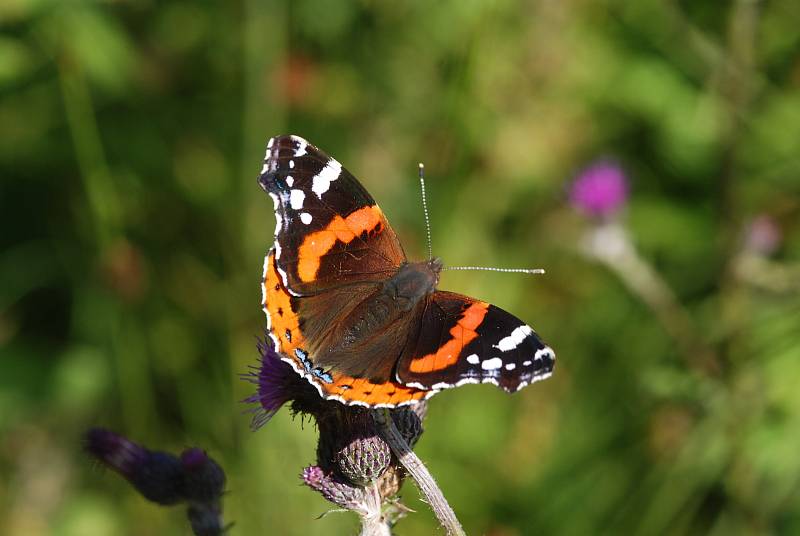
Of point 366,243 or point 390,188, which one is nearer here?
point 366,243

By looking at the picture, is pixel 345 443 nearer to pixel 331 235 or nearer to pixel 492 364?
pixel 492 364

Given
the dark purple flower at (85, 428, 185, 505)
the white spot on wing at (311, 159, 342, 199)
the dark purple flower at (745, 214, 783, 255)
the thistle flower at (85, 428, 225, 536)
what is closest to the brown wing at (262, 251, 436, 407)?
the white spot on wing at (311, 159, 342, 199)

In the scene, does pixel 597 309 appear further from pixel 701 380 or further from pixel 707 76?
pixel 707 76

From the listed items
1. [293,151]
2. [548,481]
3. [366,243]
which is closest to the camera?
[293,151]

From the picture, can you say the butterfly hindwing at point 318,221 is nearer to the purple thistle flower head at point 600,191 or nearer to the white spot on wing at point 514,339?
the white spot on wing at point 514,339

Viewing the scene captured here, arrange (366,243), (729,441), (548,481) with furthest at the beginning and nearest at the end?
(548,481)
(729,441)
(366,243)

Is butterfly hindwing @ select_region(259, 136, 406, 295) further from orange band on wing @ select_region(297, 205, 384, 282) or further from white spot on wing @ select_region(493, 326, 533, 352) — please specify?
white spot on wing @ select_region(493, 326, 533, 352)

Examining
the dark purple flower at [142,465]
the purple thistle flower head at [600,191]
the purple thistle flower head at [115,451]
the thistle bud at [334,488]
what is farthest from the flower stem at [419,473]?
the purple thistle flower head at [600,191]

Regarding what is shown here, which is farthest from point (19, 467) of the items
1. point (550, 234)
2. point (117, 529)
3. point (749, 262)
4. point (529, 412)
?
point (749, 262)
